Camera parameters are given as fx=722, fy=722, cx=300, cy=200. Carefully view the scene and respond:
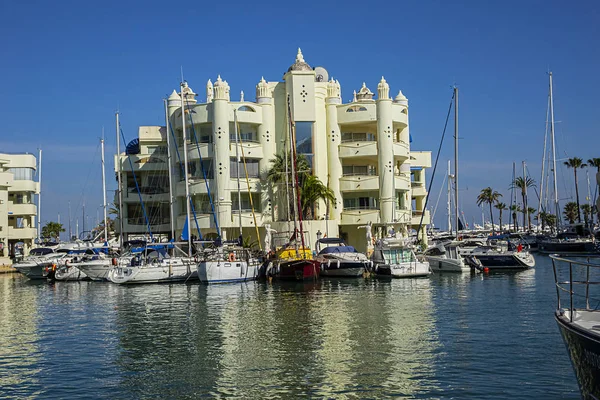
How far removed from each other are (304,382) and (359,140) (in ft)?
180

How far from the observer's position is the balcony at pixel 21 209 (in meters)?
82.8

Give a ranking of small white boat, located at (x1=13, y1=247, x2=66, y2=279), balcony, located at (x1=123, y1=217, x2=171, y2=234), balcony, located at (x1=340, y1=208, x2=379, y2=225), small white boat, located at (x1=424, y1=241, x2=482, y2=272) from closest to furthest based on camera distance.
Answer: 1. small white boat, located at (x1=424, y1=241, x2=482, y2=272)
2. small white boat, located at (x1=13, y1=247, x2=66, y2=279)
3. balcony, located at (x1=340, y1=208, x2=379, y2=225)
4. balcony, located at (x1=123, y1=217, x2=171, y2=234)

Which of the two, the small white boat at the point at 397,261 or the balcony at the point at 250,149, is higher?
the balcony at the point at 250,149

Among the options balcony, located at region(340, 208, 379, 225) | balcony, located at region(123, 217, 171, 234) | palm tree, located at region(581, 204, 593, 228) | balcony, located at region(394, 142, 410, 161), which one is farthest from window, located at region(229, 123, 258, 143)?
palm tree, located at region(581, 204, 593, 228)

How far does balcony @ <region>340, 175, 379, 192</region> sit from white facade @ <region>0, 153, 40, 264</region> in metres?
37.3

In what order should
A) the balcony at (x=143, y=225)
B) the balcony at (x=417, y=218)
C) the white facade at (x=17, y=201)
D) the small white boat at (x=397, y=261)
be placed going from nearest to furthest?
the small white boat at (x=397, y=261) → the balcony at (x=143, y=225) → the balcony at (x=417, y=218) → the white facade at (x=17, y=201)

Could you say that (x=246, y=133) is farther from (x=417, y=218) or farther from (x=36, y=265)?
(x=36, y=265)

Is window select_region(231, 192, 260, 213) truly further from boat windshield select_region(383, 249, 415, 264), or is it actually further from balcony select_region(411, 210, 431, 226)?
boat windshield select_region(383, 249, 415, 264)

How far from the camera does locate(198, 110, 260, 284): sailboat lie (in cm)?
4925

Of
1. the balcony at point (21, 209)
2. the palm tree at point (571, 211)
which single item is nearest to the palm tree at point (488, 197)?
the palm tree at point (571, 211)

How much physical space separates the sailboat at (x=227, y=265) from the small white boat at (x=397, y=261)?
9.01 m

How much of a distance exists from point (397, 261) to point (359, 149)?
21.1m

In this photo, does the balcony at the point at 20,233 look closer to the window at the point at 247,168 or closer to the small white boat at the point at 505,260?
the window at the point at 247,168

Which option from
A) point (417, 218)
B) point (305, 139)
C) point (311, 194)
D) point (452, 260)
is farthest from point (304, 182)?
point (452, 260)
